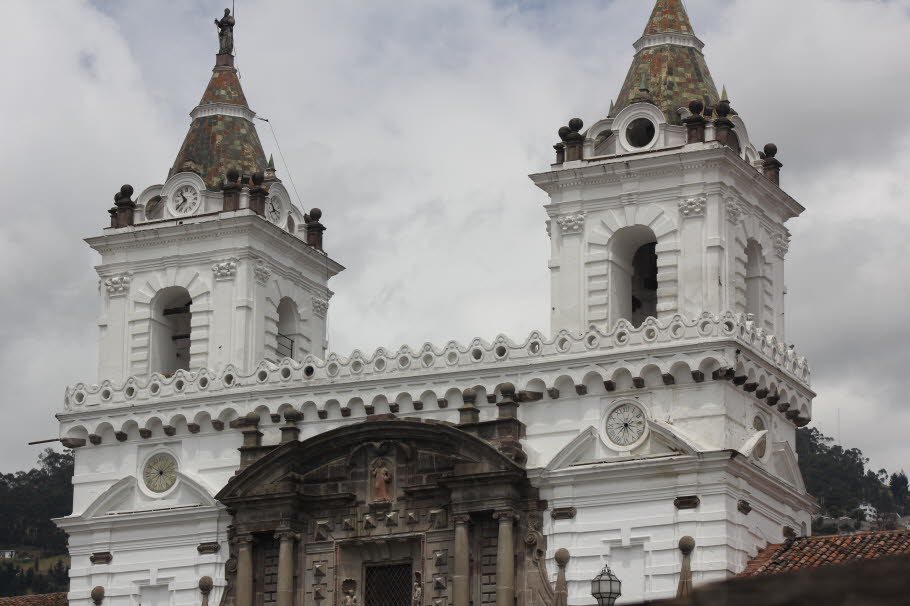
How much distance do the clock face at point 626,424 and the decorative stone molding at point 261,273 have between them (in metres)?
9.92

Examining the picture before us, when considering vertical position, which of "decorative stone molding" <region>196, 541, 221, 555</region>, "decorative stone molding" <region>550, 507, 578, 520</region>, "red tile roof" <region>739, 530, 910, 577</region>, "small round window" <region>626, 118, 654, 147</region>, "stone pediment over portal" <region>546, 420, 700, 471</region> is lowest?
"red tile roof" <region>739, 530, 910, 577</region>

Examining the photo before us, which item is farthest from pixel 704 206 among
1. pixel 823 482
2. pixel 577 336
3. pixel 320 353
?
pixel 823 482

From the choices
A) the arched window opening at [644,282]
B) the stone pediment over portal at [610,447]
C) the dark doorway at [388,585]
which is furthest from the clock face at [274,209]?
the stone pediment over portal at [610,447]

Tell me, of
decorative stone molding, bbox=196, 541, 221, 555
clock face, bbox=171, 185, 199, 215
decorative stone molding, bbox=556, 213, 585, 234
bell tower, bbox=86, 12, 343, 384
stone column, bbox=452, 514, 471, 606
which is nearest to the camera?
stone column, bbox=452, 514, 471, 606

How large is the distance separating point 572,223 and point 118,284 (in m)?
11.4

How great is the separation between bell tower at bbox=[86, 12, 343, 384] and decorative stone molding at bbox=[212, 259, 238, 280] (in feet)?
0.08

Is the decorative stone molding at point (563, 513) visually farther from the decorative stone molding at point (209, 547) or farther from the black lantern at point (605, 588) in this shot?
the decorative stone molding at point (209, 547)

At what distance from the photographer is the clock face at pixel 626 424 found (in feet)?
115

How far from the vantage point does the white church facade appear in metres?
34.8

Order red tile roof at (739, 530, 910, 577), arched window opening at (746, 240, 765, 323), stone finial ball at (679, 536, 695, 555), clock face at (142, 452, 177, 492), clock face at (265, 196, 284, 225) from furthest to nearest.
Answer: clock face at (265, 196, 284, 225) → clock face at (142, 452, 177, 492) → arched window opening at (746, 240, 765, 323) → stone finial ball at (679, 536, 695, 555) → red tile roof at (739, 530, 910, 577)

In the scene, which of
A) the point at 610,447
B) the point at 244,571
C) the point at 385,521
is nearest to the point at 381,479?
the point at 385,521

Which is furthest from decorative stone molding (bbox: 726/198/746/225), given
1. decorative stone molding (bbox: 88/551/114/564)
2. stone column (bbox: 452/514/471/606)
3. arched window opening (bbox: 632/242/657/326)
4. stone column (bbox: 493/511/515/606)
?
decorative stone molding (bbox: 88/551/114/564)

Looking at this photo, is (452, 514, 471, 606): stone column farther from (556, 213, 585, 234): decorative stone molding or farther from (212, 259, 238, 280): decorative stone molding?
(212, 259, 238, 280): decorative stone molding

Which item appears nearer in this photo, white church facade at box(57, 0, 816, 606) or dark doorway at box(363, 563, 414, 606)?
white church facade at box(57, 0, 816, 606)
